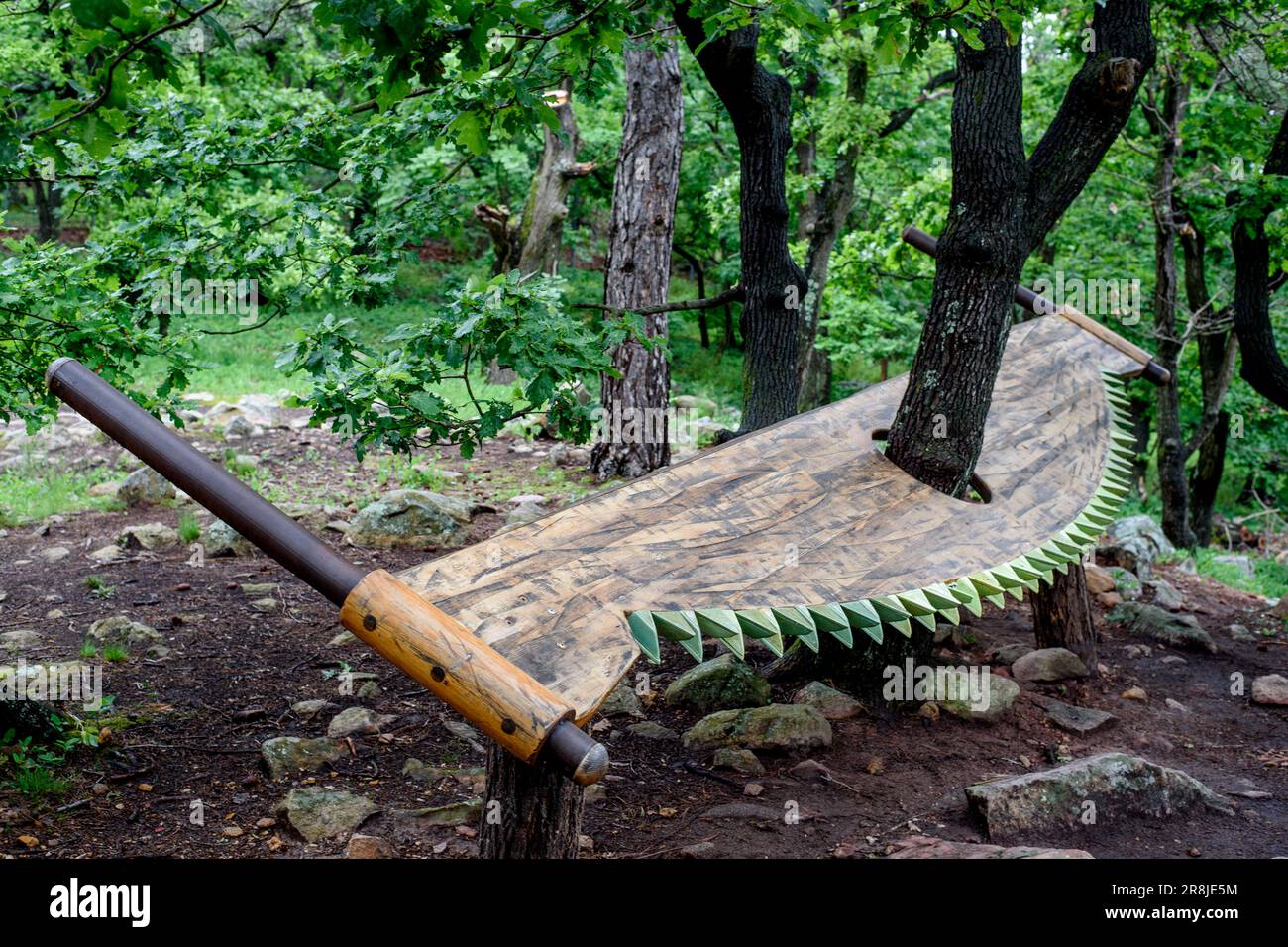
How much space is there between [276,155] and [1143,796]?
16.2 feet

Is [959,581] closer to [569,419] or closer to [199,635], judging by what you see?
[569,419]

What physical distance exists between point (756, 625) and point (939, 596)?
82 centimetres

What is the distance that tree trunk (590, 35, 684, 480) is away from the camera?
27.8ft

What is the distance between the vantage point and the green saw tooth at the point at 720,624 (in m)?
2.98

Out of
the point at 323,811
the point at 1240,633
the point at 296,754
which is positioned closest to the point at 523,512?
the point at 296,754

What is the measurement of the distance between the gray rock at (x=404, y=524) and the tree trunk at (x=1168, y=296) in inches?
295

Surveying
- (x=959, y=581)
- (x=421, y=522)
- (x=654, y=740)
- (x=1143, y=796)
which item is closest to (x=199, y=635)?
(x=421, y=522)

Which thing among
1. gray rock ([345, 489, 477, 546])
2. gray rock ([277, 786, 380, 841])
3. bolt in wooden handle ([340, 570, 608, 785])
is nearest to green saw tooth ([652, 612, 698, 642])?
bolt in wooden handle ([340, 570, 608, 785])

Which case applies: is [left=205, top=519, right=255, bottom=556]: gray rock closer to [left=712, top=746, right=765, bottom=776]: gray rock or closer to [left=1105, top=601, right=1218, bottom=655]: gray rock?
[left=712, top=746, right=765, bottom=776]: gray rock

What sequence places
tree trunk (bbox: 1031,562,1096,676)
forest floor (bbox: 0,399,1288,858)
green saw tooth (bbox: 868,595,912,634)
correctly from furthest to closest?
1. tree trunk (bbox: 1031,562,1096,676)
2. forest floor (bbox: 0,399,1288,858)
3. green saw tooth (bbox: 868,595,912,634)

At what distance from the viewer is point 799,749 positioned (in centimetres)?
443

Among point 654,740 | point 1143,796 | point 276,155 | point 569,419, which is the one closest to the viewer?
point 1143,796

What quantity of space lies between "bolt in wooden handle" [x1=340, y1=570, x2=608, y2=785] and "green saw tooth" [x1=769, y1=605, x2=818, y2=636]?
34.0 inches
